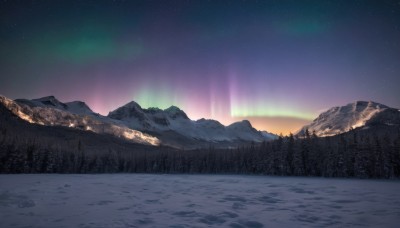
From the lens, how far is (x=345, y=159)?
95.4m

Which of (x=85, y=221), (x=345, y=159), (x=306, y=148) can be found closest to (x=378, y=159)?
(x=345, y=159)

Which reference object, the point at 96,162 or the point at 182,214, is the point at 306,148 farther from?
the point at 96,162

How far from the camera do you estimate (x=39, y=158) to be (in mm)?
132250

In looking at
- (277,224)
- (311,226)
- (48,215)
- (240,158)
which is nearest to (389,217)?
(311,226)

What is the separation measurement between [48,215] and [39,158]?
12506cm

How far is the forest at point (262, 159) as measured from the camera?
294ft

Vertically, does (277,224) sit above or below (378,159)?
below

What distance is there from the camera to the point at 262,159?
122562 mm

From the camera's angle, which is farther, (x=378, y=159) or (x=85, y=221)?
(x=378, y=159)

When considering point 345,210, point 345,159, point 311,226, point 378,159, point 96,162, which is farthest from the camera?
point 96,162

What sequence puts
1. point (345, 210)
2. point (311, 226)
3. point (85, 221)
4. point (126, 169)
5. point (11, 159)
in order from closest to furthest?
point (311, 226)
point (85, 221)
point (345, 210)
point (11, 159)
point (126, 169)

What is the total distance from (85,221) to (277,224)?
604 inches

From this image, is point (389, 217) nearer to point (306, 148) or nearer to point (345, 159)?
point (345, 159)

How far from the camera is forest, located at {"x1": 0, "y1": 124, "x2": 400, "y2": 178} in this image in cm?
8964
